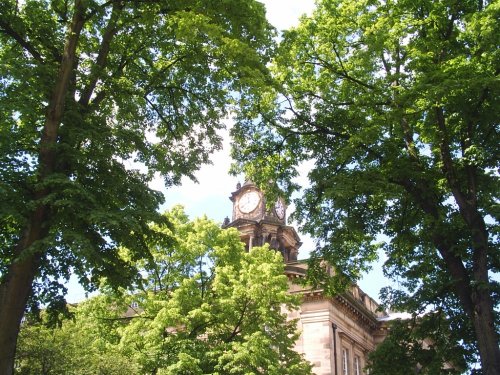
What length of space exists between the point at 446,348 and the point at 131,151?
1092cm

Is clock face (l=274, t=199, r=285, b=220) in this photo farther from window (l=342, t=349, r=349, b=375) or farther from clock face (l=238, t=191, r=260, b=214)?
window (l=342, t=349, r=349, b=375)

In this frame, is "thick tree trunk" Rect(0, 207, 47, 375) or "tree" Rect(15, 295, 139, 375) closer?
"thick tree trunk" Rect(0, 207, 47, 375)

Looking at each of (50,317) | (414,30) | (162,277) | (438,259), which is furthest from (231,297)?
(414,30)

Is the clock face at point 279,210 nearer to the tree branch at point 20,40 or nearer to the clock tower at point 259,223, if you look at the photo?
the clock tower at point 259,223

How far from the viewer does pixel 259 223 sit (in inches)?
1452

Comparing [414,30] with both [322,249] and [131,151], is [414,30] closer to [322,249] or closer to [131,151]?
[322,249]

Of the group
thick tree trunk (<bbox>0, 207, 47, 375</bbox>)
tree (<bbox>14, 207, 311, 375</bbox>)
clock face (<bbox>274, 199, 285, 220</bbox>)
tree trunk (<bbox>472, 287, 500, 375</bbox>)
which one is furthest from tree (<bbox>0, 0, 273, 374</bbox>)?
clock face (<bbox>274, 199, 285, 220</bbox>)

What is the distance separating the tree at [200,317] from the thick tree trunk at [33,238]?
8053 millimetres

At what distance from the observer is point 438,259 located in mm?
17094

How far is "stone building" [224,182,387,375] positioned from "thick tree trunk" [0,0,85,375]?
17.1m

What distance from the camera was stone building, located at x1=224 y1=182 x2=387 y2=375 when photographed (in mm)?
30875

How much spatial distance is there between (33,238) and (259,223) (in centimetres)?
2621

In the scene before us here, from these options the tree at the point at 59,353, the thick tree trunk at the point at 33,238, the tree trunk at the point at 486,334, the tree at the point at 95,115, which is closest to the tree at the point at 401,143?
the tree trunk at the point at 486,334

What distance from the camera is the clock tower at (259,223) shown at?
37.0 m
